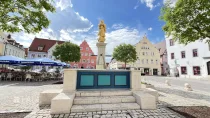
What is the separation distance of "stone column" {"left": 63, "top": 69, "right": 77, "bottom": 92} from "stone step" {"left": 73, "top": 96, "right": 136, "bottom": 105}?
718 millimetres

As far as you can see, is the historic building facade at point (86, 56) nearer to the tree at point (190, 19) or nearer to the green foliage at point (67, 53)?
the green foliage at point (67, 53)

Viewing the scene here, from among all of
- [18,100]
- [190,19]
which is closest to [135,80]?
[190,19]

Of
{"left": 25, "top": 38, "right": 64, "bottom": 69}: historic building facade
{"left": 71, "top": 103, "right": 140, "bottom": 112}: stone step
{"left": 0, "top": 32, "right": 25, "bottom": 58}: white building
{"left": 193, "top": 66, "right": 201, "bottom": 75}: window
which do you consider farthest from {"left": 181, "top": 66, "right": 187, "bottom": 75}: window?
{"left": 0, "top": 32, "right": 25, "bottom": 58}: white building

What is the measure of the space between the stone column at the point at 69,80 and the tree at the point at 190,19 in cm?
548

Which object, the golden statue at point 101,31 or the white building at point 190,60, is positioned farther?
the white building at point 190,60

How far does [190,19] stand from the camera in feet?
18.1

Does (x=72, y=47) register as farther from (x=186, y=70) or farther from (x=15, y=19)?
(x=186, y=70)

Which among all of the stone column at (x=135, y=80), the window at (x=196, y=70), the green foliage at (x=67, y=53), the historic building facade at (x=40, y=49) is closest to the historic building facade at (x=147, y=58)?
the window at (x=196, y=70)

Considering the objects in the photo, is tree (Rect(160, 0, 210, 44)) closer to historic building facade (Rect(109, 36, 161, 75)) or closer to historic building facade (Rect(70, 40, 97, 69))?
historic building facade (Rect(109, 36, 161, 75))

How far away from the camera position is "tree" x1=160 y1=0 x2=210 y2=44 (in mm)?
5062

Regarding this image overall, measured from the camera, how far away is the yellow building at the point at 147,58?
139 feet

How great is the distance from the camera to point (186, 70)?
1112 inches

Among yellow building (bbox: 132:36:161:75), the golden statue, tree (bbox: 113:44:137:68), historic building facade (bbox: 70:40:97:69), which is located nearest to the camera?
the golden statue

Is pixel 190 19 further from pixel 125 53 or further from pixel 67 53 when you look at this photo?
pixel 67 53
